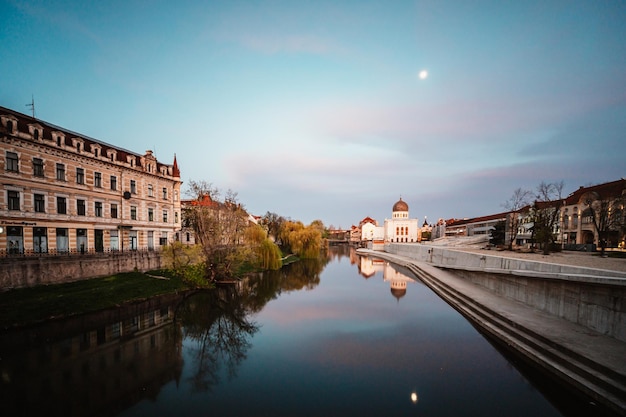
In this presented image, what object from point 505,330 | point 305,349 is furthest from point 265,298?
point 505,330

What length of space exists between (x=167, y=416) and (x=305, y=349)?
20.2 feet

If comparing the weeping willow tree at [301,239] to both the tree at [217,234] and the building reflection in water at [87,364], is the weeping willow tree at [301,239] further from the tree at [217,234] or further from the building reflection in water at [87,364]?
the building reflection in water at [87,364]

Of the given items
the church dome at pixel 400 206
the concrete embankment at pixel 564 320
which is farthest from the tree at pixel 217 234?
the church dome at pixel 400 206

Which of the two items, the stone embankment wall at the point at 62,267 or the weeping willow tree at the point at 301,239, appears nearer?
the stone embankment wall at the point at 62,267

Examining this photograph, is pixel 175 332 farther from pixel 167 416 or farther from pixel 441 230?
pixel 441 230

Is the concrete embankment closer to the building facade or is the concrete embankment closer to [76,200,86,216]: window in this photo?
[76,200,86,216]: window

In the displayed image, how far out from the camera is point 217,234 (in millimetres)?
25672

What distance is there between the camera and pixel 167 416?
7.77m

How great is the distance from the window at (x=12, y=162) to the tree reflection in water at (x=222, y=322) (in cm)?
1609

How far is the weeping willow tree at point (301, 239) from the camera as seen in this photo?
5025 cm

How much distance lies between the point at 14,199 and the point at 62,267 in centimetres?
671

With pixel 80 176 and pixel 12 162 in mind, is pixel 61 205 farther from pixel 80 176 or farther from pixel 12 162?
pixel 12 162

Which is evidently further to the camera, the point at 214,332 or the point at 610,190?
the point at 610,190

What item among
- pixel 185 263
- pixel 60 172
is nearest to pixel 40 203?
pixel 60 172
